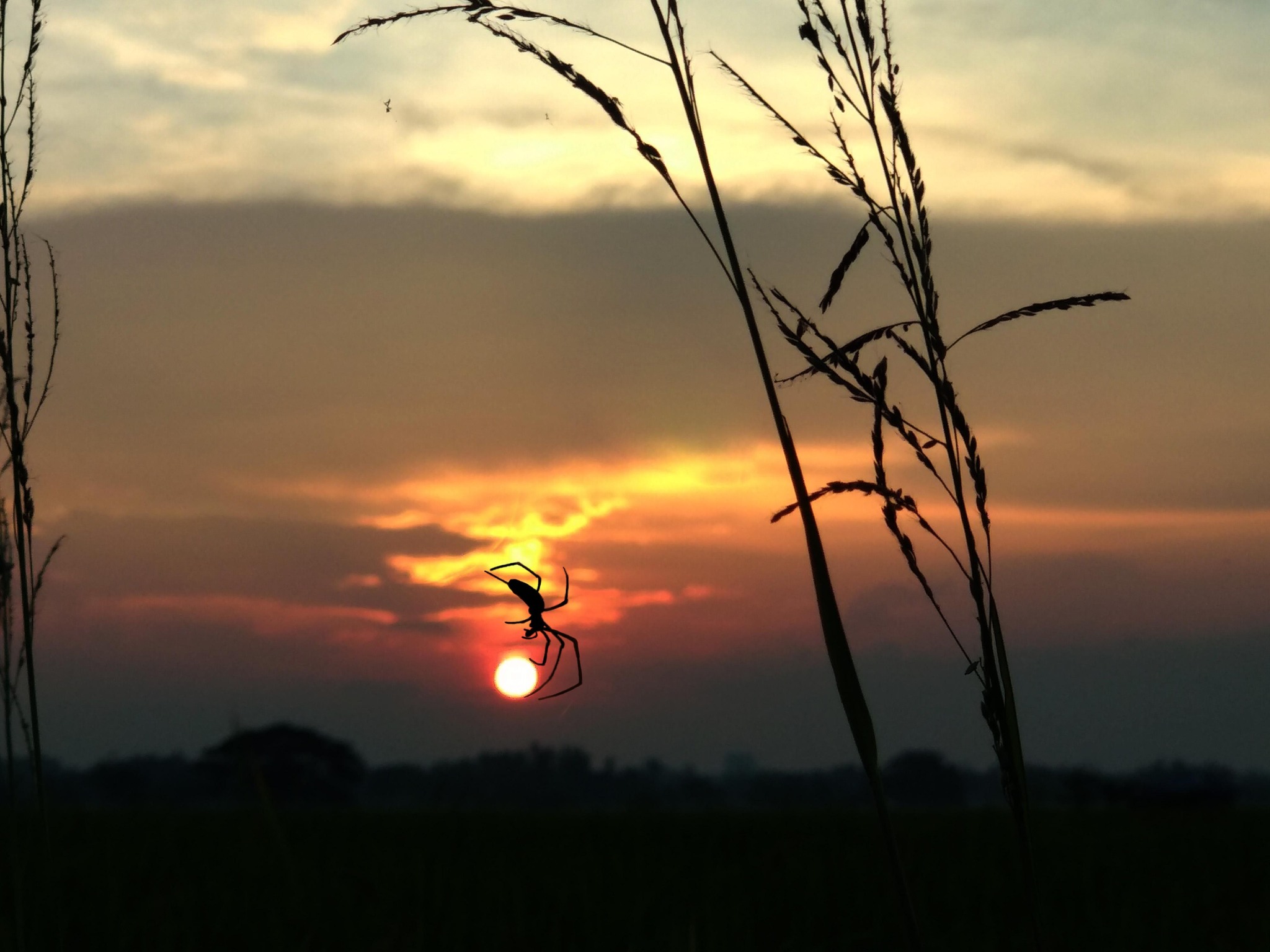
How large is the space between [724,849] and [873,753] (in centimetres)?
1059

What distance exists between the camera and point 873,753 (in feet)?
5.19

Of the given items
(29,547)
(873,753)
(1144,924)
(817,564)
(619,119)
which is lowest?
(1144,924)

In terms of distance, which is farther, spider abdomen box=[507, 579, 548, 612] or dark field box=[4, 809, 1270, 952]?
dark field box=[4, 809, 1270, 952]

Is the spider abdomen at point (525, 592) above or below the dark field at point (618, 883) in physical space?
above

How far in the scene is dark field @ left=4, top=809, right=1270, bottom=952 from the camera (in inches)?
253

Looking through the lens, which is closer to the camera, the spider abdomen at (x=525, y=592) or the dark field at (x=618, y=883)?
the spider abdomen at (x=525, y=592)

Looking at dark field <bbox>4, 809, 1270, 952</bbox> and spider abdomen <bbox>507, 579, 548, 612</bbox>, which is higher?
spider abdomen <bbox>507, 579, 548, 612</bbox>

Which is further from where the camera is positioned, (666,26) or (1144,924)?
(1144,924)

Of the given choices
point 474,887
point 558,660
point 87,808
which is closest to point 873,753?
point 558,660

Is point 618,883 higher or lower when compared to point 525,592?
lower

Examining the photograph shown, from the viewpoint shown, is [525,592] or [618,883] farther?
[618,883]

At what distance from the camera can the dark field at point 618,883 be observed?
6.43m

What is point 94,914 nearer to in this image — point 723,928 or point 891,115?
point 723,928

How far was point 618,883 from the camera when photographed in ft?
28.9
